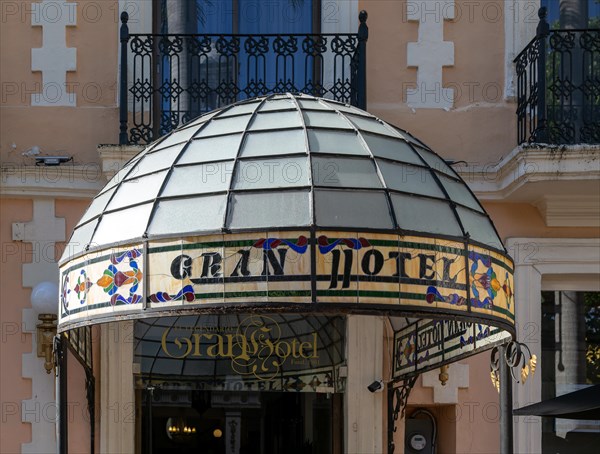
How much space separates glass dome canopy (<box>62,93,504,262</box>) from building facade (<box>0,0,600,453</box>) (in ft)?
6.25

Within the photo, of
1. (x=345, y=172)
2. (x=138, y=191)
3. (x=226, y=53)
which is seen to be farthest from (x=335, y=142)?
(x=226, y=53)

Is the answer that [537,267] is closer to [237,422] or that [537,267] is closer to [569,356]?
[569,356]

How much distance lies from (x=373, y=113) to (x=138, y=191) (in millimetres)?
3308

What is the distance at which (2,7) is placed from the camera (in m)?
11.4

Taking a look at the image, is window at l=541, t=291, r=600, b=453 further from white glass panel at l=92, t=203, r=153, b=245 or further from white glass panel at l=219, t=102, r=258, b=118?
white glass panel at l=92, t=203, r=153, b=245

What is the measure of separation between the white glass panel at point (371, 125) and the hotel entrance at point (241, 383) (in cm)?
241

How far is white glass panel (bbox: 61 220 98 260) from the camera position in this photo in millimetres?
8594

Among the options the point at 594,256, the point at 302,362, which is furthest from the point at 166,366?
the point at 594,256

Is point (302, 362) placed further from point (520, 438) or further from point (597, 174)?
point (597, 174)

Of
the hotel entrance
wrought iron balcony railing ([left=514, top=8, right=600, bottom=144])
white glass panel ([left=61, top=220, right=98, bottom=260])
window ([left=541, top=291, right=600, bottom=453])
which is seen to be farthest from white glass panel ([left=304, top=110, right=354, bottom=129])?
window ([left=541, top=291, right=600, bottom=453])

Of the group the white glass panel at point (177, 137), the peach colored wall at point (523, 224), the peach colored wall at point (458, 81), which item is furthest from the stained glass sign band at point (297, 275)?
the peach colored wall at point (458, 81)

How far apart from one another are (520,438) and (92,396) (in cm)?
341

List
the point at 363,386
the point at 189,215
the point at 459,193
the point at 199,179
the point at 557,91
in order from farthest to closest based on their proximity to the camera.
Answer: the point at 557,91 < the point at 363,386 < the point at 459,193 < the point at 199,179 < the point at 189,215

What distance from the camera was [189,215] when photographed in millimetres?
8008
